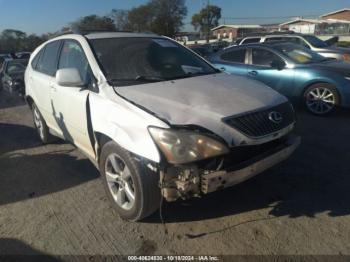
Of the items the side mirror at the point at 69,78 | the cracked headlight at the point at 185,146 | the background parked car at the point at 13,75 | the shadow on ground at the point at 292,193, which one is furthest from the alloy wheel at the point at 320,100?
the background parked car at the point at 13,75

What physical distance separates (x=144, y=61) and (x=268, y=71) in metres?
4.24

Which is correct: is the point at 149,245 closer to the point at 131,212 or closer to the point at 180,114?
the point at 131,212

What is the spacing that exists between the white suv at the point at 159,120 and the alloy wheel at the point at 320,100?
3.38 meters

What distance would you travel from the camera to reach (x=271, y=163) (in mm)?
3133

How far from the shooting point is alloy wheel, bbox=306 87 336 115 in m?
6.60

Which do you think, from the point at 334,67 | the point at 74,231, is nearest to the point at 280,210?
the point at 74,231

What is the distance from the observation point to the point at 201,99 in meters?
3.18

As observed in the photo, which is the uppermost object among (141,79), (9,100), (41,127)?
(141,79)

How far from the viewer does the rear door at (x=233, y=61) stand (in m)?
7.89

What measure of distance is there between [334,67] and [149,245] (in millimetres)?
5719

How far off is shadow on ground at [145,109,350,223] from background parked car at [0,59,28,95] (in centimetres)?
982

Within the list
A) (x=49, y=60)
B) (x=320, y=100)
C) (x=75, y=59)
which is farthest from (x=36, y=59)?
(x=320, y=100)

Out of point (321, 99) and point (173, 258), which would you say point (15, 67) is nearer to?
point (321, 99)

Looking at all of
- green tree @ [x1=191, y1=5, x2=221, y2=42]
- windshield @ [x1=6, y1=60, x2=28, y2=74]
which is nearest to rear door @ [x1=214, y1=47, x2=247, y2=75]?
windshield @ [x1=6, y1=60, x2=28, y2=74]
